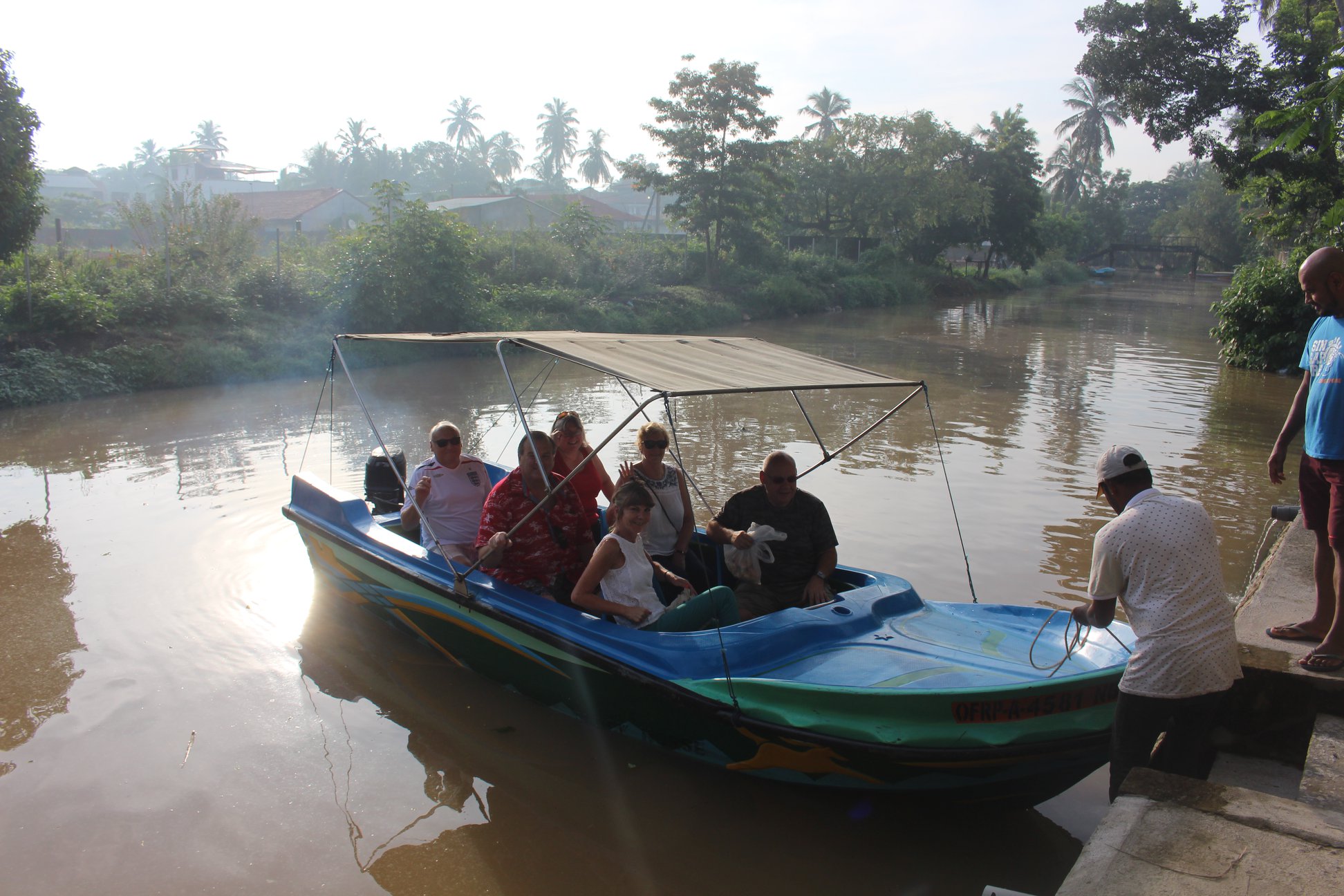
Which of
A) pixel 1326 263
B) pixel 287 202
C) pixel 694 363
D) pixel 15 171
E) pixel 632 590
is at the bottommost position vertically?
pixel 632 590

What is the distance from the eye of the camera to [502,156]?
9100cm

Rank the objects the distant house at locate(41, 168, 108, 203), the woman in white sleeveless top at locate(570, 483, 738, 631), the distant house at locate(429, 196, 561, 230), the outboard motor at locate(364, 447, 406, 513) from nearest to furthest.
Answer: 1. the woman in white sleeveless top at locate(570, 483, 738, 631)
2. the outboard motor at locate(364, 447, 406, 513)
3. the distant house at locate(429, 196, 561, 230)
4. the distant house at locate(41, 168, 108, 203)

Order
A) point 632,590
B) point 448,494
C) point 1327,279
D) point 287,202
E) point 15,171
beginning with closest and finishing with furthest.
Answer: point 1327,279 → point 632,590 → point 448,494 → point 15,171 → point 287,202

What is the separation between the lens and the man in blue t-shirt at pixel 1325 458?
3549 millimetres

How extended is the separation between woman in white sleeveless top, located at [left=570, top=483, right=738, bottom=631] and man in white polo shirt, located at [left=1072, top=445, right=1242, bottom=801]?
177 cm

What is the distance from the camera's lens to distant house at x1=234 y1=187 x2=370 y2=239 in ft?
138

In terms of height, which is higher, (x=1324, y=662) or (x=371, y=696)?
(x=1324, y=662)

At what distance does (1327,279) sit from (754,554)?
2.75m

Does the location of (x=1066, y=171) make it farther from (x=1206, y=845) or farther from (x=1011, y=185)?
(x=1206, y=845)

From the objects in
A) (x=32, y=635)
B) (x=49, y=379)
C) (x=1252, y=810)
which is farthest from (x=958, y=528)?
(x=49, y=379)

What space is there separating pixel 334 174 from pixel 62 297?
6976 cm

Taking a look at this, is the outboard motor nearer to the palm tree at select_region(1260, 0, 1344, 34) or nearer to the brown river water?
the brown river water

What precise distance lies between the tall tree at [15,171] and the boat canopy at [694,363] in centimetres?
1133

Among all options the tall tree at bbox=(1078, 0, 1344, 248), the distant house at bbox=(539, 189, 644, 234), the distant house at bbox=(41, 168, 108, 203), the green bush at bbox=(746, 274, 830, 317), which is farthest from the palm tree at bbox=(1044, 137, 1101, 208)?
the distant house at bbox=(41, 168, 108, 203)
